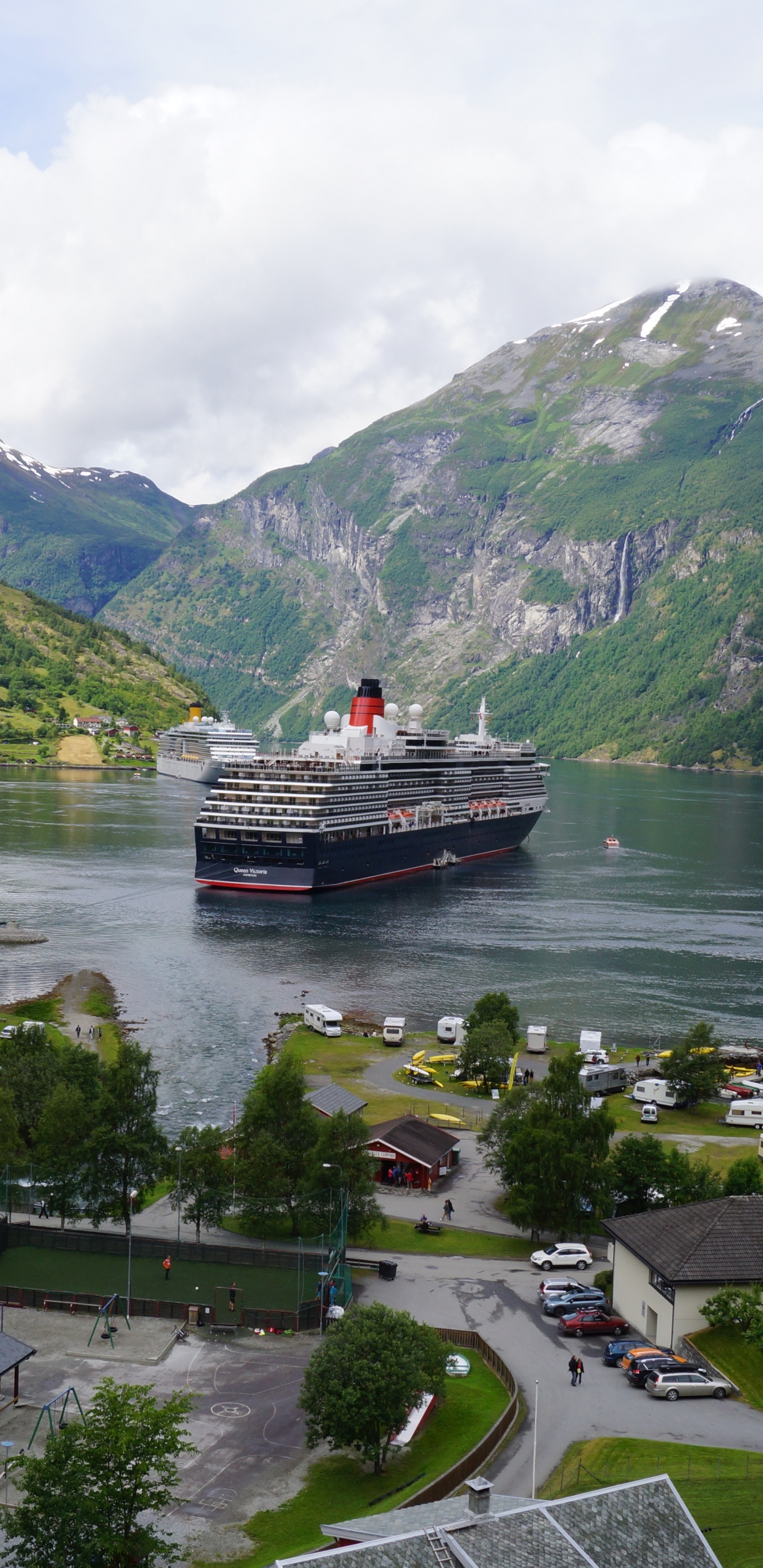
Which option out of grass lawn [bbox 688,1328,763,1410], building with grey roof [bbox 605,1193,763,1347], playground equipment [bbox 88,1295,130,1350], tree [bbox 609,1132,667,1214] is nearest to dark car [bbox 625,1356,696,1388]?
grass lawn [bbox 688,1328,763,1410]

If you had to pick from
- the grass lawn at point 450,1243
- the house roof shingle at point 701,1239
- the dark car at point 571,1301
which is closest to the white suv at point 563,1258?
the grass lawn at point 450,1243

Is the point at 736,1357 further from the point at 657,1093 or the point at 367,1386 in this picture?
the point at 657,1093

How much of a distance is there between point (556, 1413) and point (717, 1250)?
7021mm

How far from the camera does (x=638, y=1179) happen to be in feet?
129

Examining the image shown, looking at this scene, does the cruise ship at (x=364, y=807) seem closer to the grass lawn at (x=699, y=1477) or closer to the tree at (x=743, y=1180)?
the tree at (x=743, y=1180)

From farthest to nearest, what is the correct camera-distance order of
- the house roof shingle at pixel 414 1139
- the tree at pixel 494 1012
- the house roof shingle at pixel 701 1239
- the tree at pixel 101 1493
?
the tree at pixel 494 1012, the house roof shingle at pixel 414 1139, the house roof shingle at pixel 701 1239, the tree at pixel 101 1493

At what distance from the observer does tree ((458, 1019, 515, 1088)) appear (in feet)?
184

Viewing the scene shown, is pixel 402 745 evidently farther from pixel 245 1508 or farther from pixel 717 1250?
pixel 245 1508

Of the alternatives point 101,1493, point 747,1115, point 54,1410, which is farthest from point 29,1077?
point 747,1115

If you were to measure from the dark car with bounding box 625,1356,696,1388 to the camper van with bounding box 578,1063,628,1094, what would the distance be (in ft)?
86.2

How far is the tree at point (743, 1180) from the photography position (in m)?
38.4

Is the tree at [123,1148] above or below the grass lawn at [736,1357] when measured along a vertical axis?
above

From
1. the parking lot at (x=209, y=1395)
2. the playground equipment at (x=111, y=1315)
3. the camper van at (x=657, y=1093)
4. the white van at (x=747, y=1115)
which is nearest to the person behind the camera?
the parking lot at (x=209, y=1395)

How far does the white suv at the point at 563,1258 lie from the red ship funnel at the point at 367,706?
316ft
